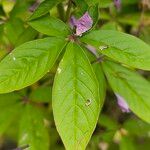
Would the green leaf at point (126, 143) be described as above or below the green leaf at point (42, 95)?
below

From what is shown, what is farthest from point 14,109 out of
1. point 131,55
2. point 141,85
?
point 131,55

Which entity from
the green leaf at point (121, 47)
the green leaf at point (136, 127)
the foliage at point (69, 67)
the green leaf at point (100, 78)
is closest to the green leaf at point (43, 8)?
the foliage at point (69, 67)

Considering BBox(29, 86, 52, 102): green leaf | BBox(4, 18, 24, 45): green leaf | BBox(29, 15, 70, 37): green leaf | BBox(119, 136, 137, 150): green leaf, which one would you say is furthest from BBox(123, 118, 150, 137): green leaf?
BBox(29, 15, 70, 37): green leaf

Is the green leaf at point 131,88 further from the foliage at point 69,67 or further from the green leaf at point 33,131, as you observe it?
the green leaf at point 33,131

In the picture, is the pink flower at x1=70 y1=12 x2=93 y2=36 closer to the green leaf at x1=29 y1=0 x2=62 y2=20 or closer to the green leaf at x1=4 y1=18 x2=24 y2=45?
the green leaf at x1=29 y1=0 x2=62 y2=20

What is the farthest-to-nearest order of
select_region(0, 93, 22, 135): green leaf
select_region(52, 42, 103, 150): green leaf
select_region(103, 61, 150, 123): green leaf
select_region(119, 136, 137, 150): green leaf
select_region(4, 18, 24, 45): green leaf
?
select_region(119, 136, 137, 150): green leaf < select_region(0, 93, 22, 135): green leaf < select_region(4, 18, 24, 45): green leaf < select_region(103, 61, 150, 123): green leaf < select_region(52, 42, 103, 150): green leaf

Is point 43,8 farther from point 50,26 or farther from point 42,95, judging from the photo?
point 42,95

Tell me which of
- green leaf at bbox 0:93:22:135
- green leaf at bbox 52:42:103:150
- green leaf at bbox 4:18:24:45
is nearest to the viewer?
green leaf at bbox 52:42:103:150
